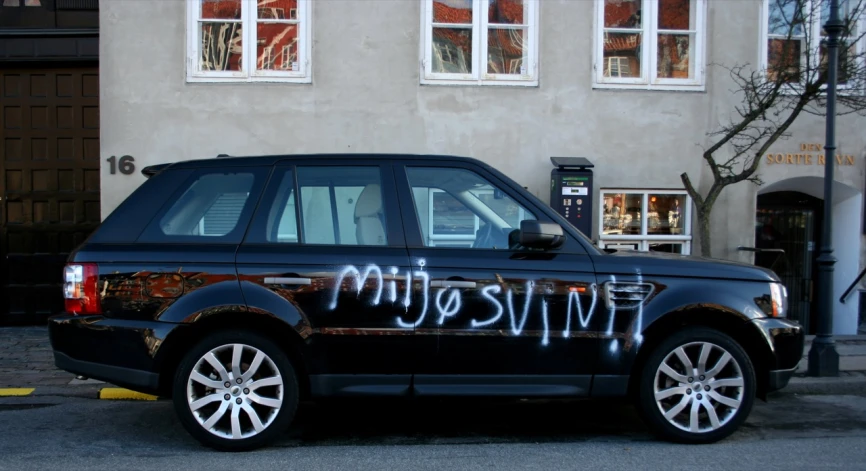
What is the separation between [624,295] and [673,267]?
1.35 ft

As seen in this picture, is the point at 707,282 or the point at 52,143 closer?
the point at 707,282

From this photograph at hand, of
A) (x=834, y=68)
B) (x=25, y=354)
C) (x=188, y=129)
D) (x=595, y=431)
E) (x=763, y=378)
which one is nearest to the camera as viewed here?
(x=763, y=378)

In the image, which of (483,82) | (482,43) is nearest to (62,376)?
(483,82)

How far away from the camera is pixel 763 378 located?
5262mm

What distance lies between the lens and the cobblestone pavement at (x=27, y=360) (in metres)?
7.21

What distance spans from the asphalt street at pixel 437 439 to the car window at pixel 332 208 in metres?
1.46

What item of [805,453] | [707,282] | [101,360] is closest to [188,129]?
[101,360]

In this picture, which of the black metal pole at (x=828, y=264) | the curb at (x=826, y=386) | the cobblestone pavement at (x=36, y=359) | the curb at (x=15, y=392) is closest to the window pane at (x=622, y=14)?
the black metal pole at (x=828, y=264)

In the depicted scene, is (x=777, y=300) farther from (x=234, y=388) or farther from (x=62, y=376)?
(x=62, y=376)

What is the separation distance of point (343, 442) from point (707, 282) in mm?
2777

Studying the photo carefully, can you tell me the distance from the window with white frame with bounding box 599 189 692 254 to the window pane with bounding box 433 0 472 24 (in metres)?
2.99

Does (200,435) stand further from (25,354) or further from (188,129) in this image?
(188,129)

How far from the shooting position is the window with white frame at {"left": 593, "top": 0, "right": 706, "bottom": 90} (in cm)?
1025

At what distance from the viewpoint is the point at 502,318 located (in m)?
5.00
